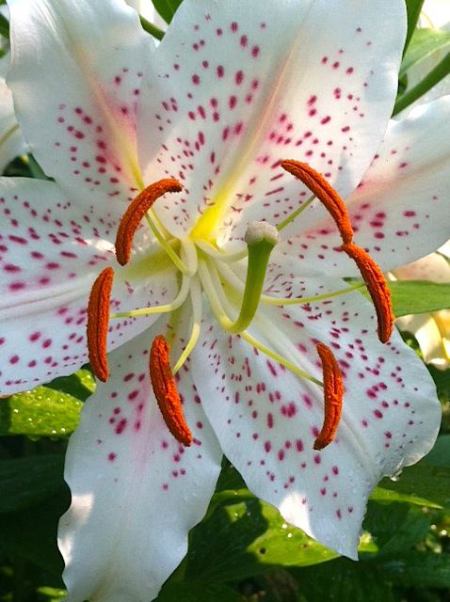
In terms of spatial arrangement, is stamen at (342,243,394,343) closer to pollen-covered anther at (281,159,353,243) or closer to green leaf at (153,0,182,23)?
pollen-covered anther at (281,159,353,243)

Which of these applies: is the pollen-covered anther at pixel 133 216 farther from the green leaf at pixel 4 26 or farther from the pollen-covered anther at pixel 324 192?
the green leaf at pixel 4 26

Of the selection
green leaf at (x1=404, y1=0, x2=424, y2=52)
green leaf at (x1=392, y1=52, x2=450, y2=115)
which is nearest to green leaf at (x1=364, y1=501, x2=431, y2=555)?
green leaf at (x1=392, y1=52, x2=450, y2=115)

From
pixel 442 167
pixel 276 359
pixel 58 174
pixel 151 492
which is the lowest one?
pixel 151 492

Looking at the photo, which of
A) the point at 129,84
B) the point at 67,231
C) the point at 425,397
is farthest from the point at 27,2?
the point at 425,397

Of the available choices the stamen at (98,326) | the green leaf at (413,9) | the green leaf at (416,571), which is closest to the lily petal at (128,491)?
the stamen at (98,326)

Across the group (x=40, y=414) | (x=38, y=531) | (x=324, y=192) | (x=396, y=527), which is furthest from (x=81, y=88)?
(x=396, y=527)

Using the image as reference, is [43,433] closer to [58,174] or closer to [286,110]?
[58,174]
